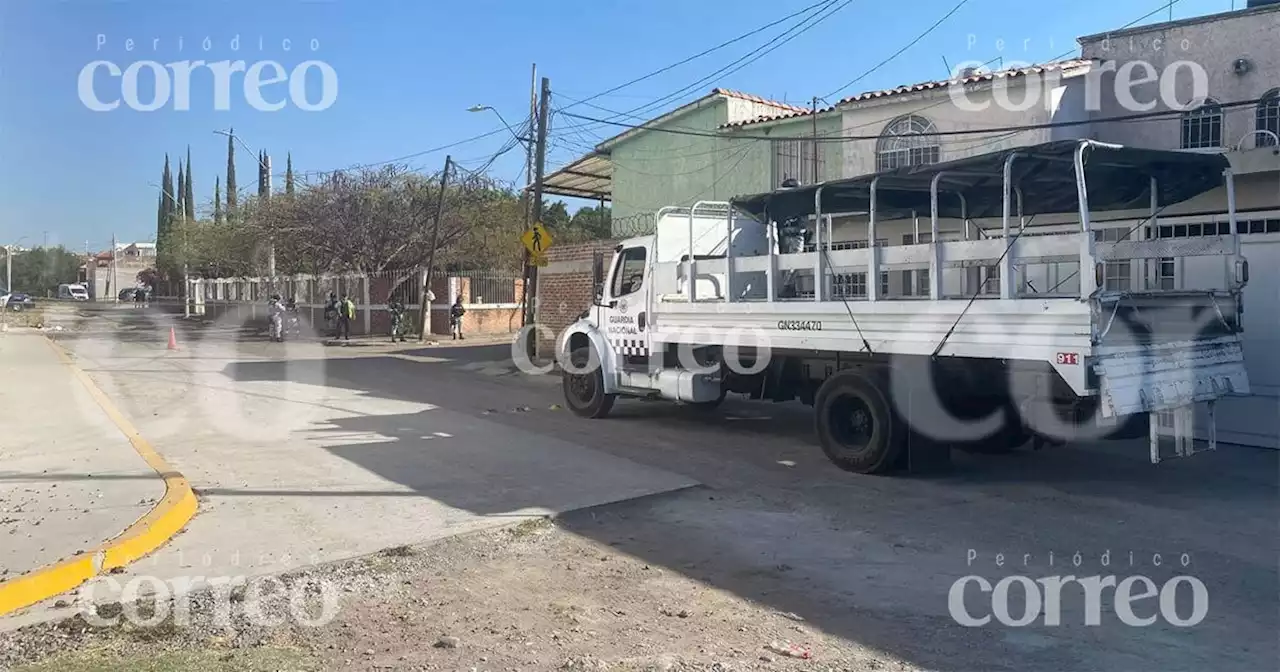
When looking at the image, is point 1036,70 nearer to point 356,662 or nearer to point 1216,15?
point 1216,15

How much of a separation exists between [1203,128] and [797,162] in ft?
24.0

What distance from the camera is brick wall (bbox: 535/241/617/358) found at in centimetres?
2081

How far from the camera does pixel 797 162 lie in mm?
19531

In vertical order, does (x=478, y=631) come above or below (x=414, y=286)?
below

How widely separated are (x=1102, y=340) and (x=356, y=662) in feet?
18.6

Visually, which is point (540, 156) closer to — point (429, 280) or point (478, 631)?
point (429, 280)

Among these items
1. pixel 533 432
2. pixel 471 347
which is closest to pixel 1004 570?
pixel 533 432

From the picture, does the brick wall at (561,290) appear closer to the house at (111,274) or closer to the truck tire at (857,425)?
the truck tire at (857,425)

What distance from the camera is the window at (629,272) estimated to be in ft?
39.2

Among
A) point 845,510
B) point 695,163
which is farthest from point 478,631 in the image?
Answer: point 695,163

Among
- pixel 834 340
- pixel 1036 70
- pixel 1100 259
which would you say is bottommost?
pixel 834 340

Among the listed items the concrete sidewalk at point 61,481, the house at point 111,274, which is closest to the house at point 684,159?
the concrete sidewalk at point 61,481

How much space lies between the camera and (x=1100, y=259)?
278 inches

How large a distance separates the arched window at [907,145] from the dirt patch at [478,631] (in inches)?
510
